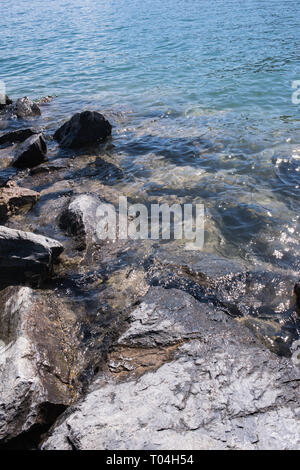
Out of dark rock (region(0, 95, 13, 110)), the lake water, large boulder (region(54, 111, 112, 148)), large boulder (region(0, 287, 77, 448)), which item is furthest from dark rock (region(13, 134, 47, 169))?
dark rock (region(0, 95, 13, 110))

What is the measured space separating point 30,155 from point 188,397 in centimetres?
718

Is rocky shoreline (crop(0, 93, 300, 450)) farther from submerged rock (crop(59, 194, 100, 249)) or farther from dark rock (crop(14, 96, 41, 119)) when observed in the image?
dark rock (crop(14, 96, 41, 119))

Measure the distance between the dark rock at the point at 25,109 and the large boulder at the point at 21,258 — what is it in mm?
8889

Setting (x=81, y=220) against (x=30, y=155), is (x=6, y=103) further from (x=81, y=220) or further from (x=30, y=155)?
(x=81, y=220)

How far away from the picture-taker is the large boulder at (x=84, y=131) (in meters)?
9.37

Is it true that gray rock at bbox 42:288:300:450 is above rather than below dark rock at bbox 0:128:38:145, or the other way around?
below

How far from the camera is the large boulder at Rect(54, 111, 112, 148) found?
9.37 m

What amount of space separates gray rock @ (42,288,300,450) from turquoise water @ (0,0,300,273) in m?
2.05

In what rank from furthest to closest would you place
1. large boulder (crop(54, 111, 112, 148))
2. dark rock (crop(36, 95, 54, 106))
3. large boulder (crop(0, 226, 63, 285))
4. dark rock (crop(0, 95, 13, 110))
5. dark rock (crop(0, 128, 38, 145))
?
dark rock (crop(36, 95, 54, 106)) < dark rock (crop(0, 95, 13, 110)) < dark rock (crop(0, 128, 38, 145)) < large boulder (crop(54, 111, 112, 148)) < large boulder (crop(0, 226, 63, 285))

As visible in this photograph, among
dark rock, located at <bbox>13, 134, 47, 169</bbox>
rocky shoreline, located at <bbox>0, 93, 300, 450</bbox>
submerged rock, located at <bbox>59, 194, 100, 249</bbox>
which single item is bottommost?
rocky shoreline, located at <bbox>0, 93, 300, 450</bbox>

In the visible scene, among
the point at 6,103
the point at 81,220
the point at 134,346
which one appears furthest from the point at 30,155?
the point at 6,103

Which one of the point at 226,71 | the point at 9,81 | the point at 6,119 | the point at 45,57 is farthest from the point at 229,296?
the point at 45,57

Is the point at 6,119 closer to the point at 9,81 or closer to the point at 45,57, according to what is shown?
the point at 9,81

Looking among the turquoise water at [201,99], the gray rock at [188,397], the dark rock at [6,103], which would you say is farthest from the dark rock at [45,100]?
the gray rock at [188,397]
